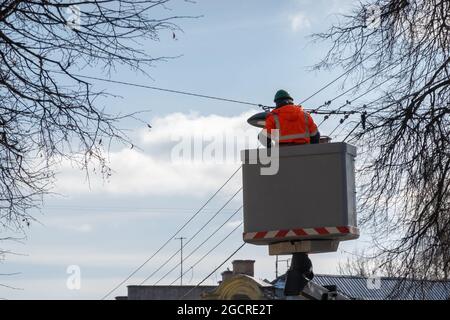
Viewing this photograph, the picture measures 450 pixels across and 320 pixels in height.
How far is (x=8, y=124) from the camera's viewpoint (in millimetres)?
8445

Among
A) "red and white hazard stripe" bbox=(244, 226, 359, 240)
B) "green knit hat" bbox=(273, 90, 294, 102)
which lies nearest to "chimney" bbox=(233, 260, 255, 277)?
"green knit hat" bbox=(273, 90, 294, 102)

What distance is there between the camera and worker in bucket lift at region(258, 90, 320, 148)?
10.1m

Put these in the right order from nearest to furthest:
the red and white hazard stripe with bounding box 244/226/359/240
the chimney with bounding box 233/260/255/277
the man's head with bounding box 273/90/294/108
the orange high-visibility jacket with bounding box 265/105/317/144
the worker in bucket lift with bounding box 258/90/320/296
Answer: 1. the red and white hazard stripe with bounding box 244/226/359/240
2. the worker in bucket lift with bounding box 258/90/320/296
3. the orange high-visibility jacket with bounding box 265/105/317/144
4. the man's head with bounding box 273/90/294/108
5. the chimney with bounding box 233/260/255/277

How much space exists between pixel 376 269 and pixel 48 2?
6.62m

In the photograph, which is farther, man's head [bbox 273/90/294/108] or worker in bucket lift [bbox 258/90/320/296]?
man's head [bbox 273/90/294/108]

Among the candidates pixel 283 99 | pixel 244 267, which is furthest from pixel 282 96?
pixel 244 267

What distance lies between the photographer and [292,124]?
10117 millimetres

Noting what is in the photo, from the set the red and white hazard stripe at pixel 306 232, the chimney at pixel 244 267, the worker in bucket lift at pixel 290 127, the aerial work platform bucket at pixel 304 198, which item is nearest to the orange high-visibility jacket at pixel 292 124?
the worker in bucket lift at pixel 290 127

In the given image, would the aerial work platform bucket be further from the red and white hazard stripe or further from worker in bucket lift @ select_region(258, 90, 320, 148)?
worker in bucket lift @ select_region(258, 90, 320, 148)

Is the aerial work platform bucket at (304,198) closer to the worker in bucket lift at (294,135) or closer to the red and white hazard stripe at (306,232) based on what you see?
the red and white hazard stripe at (306,232)

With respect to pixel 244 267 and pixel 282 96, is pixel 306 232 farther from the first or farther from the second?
pixel 244 267

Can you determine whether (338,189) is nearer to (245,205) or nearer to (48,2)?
(245,205)

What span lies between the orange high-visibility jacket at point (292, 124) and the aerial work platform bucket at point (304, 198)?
43cm
